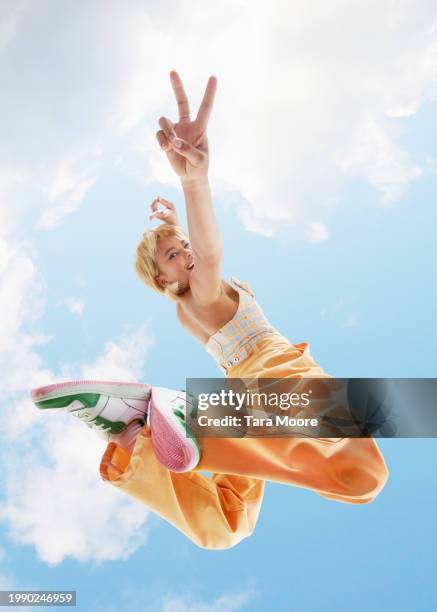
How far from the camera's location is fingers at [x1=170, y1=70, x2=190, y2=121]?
1.61 metres

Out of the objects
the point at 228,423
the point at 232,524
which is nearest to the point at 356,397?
the point at 228,423

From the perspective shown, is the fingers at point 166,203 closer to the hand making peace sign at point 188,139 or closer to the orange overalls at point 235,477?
the hand making peace sign at point 188,139

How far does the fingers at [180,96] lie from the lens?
1.61 metres

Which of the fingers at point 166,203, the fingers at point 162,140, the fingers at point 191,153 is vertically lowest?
the fingers at point 191,153

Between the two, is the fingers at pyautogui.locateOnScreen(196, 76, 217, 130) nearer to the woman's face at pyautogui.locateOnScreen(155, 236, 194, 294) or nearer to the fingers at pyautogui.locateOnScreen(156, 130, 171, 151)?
the fingers at pyautogui.locateOnScreen(156, 130, 171, 151)

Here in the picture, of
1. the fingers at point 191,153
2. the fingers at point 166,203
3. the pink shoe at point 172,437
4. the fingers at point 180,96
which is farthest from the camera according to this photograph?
the fingers at point 166,203

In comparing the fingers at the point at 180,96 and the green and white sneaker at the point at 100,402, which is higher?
the fingers at the point at 180,96

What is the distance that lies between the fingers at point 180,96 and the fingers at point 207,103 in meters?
0.05

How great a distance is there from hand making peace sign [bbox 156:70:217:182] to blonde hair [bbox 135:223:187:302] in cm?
38

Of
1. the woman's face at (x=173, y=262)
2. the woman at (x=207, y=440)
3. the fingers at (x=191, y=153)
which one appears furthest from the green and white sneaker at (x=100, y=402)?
the fingers at (x=191, y=153)

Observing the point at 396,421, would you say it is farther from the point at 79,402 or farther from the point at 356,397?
the point at 79,402

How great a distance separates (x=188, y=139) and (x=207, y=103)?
12 centimetres

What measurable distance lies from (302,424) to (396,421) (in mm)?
224

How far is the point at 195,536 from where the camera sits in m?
1.42
